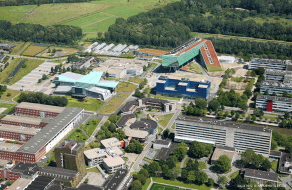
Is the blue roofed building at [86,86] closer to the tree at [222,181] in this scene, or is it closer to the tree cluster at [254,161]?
the tree cluster at [254,161]

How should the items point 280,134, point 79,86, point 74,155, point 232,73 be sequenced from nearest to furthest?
point 74,155, point 280,134, point 79,86, point 232,73

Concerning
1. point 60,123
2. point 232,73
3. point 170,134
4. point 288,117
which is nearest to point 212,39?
point 232,73

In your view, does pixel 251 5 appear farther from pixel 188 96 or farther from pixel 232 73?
pixel 188 96

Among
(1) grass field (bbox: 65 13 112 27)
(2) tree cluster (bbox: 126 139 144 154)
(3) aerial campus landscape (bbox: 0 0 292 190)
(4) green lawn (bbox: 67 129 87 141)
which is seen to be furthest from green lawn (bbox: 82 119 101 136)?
(1) grass field (bbox: 65 13 112 27)

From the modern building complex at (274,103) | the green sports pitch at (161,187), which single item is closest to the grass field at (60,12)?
the modern building complex at (274,103)

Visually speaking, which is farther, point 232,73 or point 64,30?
point 64,30

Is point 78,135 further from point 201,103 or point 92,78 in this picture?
point 201,103
